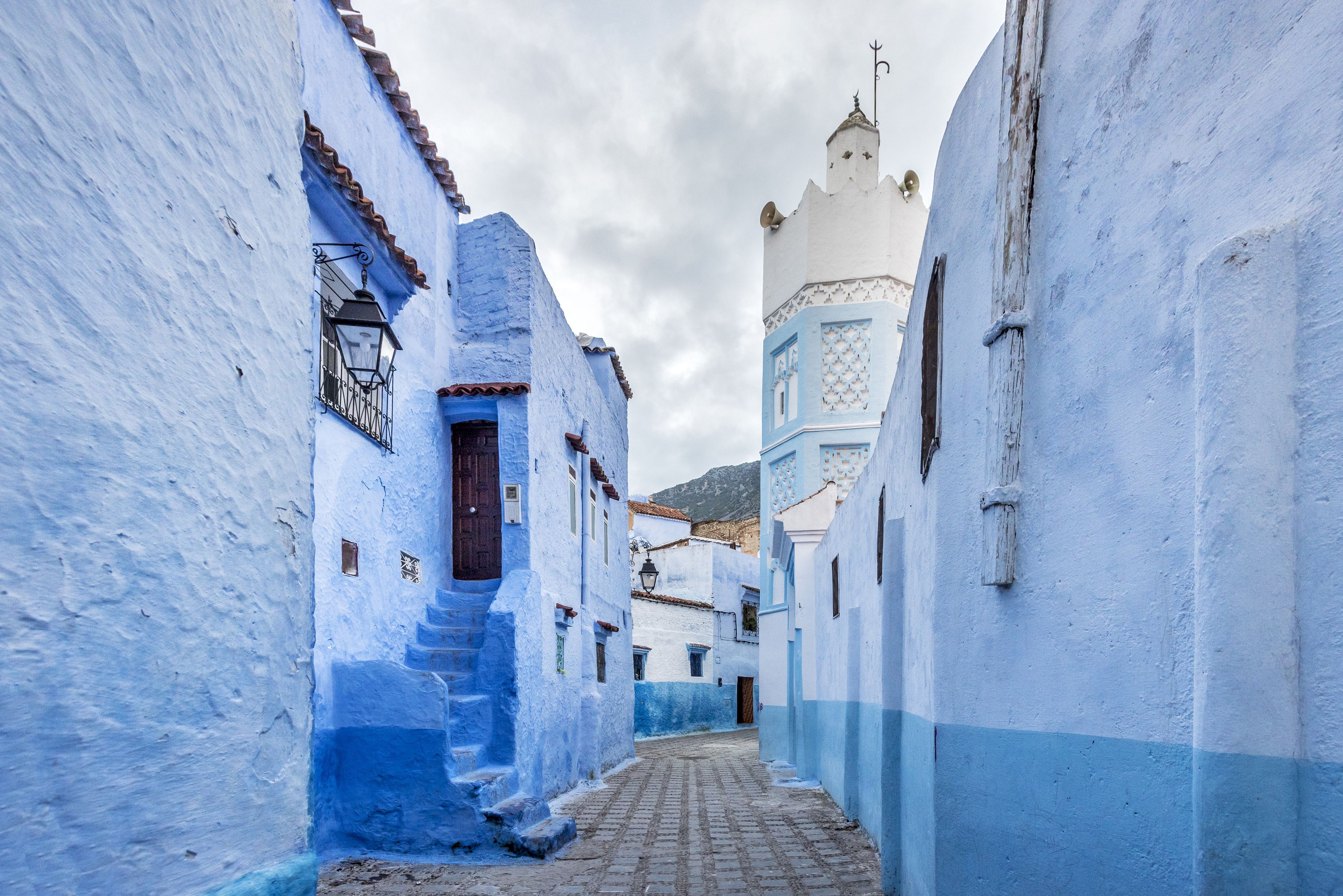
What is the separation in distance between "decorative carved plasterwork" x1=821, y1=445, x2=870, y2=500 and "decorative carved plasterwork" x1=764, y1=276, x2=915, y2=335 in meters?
2.66

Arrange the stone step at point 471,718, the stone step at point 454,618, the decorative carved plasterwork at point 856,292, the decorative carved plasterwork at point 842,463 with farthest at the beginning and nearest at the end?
1. the decorative carved plasterwork at point 856,292
2. the decorative carved plasterwork at point 842,463
3. the stone step at point 454,618
4. the stone step at point 471,718

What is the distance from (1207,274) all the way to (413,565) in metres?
7.53

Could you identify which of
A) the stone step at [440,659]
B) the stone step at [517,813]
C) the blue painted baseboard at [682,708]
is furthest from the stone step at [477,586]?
the blue painted baseboard at [682,708]

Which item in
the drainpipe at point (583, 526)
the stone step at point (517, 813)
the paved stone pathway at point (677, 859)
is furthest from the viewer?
the drainpipe at point (583, 526)

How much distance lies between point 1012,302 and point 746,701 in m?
26.6

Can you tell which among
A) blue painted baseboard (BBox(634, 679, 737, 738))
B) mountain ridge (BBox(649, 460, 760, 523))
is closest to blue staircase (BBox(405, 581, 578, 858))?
blue painted baseboard (BBox(634, 679, 737, 738))

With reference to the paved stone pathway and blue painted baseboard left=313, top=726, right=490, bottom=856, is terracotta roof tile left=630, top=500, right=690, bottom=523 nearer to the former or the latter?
the paved stone pathway

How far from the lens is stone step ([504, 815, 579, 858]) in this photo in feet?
21.9

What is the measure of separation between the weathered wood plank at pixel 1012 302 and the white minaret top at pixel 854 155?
1316 cm

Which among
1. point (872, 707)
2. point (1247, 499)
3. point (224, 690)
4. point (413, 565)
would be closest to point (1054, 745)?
point (1247, 499)

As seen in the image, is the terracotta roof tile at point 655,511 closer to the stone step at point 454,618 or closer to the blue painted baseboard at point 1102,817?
the stone step at point 454,618

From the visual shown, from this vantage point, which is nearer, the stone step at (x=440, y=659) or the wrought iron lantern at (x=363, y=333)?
the wrought iron lantern at (x=363, y=333)

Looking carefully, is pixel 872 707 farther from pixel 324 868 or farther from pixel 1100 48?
pixel 1100 48

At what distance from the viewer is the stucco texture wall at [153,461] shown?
6.05ft
